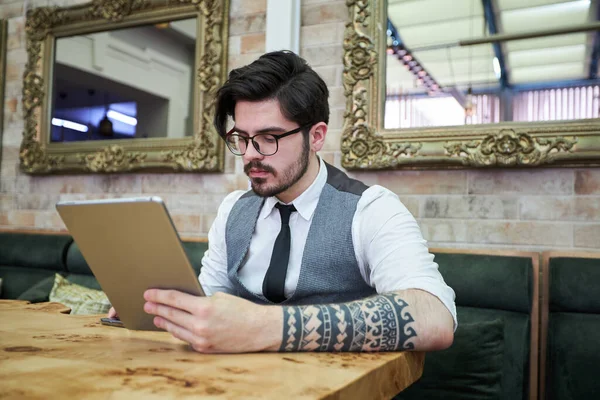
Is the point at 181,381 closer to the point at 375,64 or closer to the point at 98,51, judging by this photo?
the point at 375,64

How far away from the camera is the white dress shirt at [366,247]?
1.12 metres

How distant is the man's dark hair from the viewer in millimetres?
1423

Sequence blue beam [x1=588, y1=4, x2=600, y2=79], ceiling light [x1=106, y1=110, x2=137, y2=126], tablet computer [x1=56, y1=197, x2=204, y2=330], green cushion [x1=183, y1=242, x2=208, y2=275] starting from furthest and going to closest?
1. ceiling light [x1=106, y1=110, x2=137, y2=126]
2. green cushion [x1=183, y1=242, x2=208, y2=275]
3. blue beam [x1=588, y1=4, x2=600, y2=79]
4. tablet computer [x1=56, y1=197, x2=204, y2=330]

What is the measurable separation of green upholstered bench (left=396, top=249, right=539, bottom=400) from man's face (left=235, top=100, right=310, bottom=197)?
681 millimetres

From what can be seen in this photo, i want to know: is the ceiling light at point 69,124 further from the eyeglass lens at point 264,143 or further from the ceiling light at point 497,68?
the ceiling light at point 497,68

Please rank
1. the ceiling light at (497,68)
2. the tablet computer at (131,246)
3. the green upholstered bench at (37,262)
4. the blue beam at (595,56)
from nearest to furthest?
the tablet computer at (131,246) → the blue beam at (595,56) → the ceiling light at (497,68) → the green upholstered bench at (37,262)

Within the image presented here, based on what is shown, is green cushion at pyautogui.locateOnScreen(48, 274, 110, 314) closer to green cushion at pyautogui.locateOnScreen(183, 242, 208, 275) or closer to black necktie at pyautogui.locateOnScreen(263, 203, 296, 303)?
green cushion at pyautogui.locateOnScreen(183, 242, 208, 275)

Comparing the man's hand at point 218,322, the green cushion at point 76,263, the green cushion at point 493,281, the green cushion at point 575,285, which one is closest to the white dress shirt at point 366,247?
the man's hand at point 218,322

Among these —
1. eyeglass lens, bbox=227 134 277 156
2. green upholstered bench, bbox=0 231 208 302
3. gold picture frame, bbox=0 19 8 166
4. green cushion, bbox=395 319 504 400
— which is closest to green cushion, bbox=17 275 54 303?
green upholstered bench, bbox=0 231 208 302

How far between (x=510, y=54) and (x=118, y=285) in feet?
5.89

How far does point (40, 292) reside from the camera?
8.07ft

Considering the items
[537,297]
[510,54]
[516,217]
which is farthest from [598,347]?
[510,54]

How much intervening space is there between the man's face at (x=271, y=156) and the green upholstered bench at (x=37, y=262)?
1.19 meters

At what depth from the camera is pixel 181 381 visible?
2.33 feet
